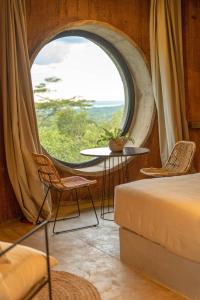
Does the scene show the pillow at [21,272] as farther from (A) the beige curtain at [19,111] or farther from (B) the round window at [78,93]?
(B) the round window at [78,93]

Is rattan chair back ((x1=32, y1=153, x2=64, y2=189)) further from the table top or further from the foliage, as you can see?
the foliage

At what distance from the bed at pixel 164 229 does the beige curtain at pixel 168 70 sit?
196 cm

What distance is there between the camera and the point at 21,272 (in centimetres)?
188

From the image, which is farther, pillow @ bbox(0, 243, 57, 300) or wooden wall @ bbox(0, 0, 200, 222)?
wooden wall @ bbox(0, 0, 200, 222)

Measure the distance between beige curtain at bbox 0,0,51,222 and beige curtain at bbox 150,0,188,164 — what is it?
5.62 ft

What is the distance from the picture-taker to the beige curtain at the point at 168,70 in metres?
5.02

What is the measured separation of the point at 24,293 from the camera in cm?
184

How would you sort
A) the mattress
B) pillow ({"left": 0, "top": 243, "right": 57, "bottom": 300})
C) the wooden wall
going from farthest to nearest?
1. the wooden wall
2. the mattress
3. pillow ({"left": 0, "top": 243, "right": 57, "bottom": 300})

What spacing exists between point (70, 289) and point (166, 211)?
81 cm

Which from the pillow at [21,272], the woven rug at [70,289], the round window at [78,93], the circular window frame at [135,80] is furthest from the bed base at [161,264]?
the round window at [78,93]

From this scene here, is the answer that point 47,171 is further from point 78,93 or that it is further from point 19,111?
point 78,93

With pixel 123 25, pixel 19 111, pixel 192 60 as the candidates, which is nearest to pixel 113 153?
pixel 19 111

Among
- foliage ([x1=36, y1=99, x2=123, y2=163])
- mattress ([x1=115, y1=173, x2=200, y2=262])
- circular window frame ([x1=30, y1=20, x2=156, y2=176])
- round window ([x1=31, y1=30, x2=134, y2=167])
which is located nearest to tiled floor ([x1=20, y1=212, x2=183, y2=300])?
mattress ([x1=115, y1=173, x2=200, y2=262])

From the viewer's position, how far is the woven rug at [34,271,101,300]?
8.58 ft
